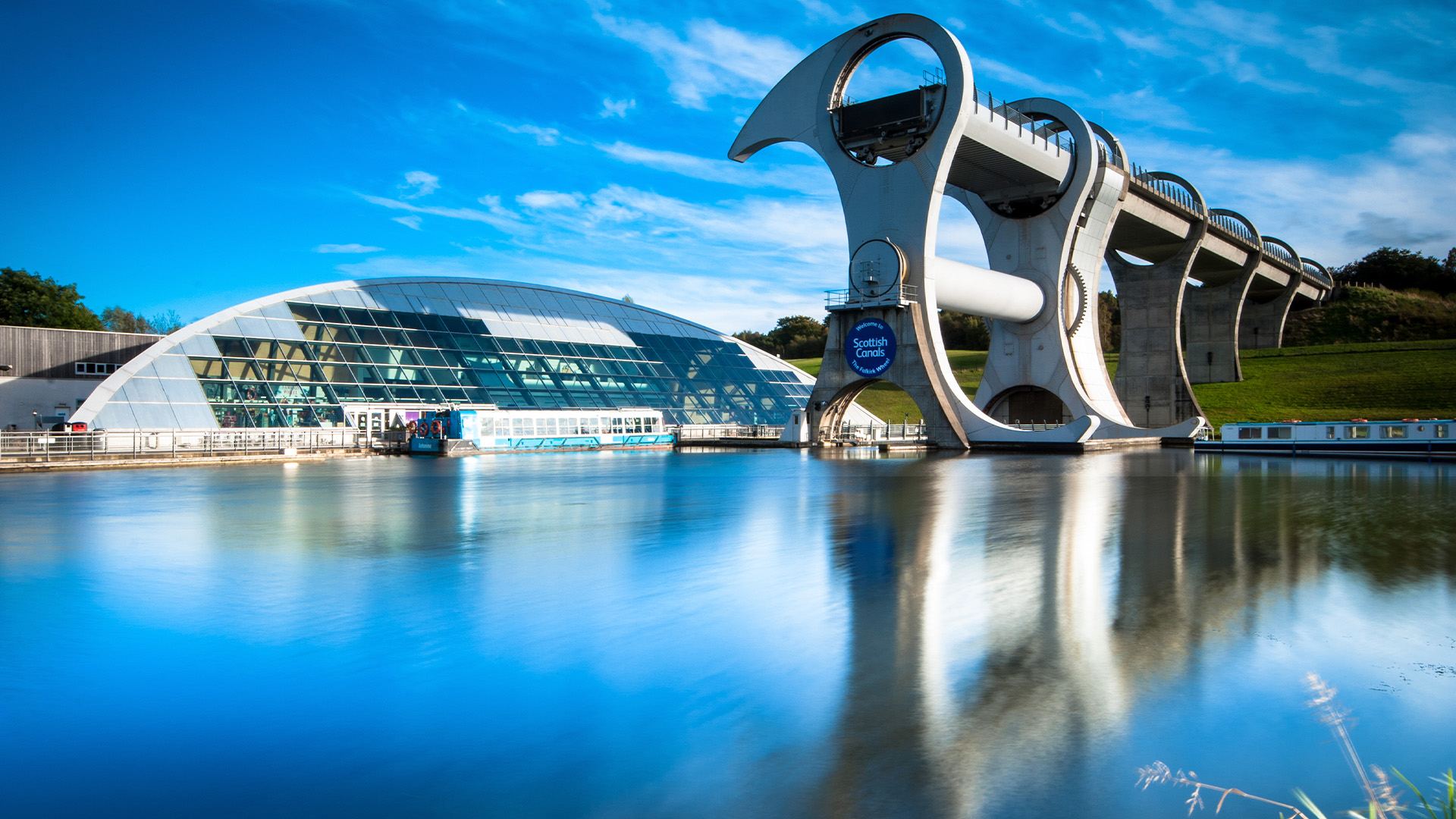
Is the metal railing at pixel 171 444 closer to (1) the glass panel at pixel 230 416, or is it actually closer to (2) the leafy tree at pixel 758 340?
(1) the glass panel at pixel 230 416

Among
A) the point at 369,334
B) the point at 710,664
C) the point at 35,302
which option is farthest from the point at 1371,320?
the point at 35,302

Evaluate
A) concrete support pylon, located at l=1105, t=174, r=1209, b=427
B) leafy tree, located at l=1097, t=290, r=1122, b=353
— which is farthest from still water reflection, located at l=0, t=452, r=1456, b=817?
leafy tree, located at l=1097, t=290, r=1122, b=353

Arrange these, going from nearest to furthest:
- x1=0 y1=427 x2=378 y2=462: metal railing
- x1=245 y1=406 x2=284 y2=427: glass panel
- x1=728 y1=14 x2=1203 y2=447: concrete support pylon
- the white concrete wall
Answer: x1=0 y1=427 x2=378 y2=462: metal railing < x1=728 y1=14 x2=1203 y2=447: concrete support pylon < x1=245 y1=406 x2=284 y2=427: glass panel < the white concrete wall

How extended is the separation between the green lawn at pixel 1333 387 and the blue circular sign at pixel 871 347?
32.4 m

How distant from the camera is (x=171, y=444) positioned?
122 feet

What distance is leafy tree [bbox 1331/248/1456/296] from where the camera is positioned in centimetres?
10275

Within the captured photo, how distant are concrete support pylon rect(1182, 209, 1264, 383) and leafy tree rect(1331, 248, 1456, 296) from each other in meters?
38.6

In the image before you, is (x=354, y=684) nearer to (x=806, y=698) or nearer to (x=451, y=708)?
(x=451, y=708)

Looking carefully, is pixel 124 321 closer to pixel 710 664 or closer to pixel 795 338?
pixel 795 338

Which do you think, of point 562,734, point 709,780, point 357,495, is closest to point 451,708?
point 562,734

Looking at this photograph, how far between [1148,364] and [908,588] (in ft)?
191

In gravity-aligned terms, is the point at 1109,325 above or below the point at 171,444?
above

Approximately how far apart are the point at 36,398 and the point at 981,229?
2008 inches

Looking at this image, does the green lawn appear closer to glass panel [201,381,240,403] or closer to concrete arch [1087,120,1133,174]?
concrete arch [1087,120,1133,174]
